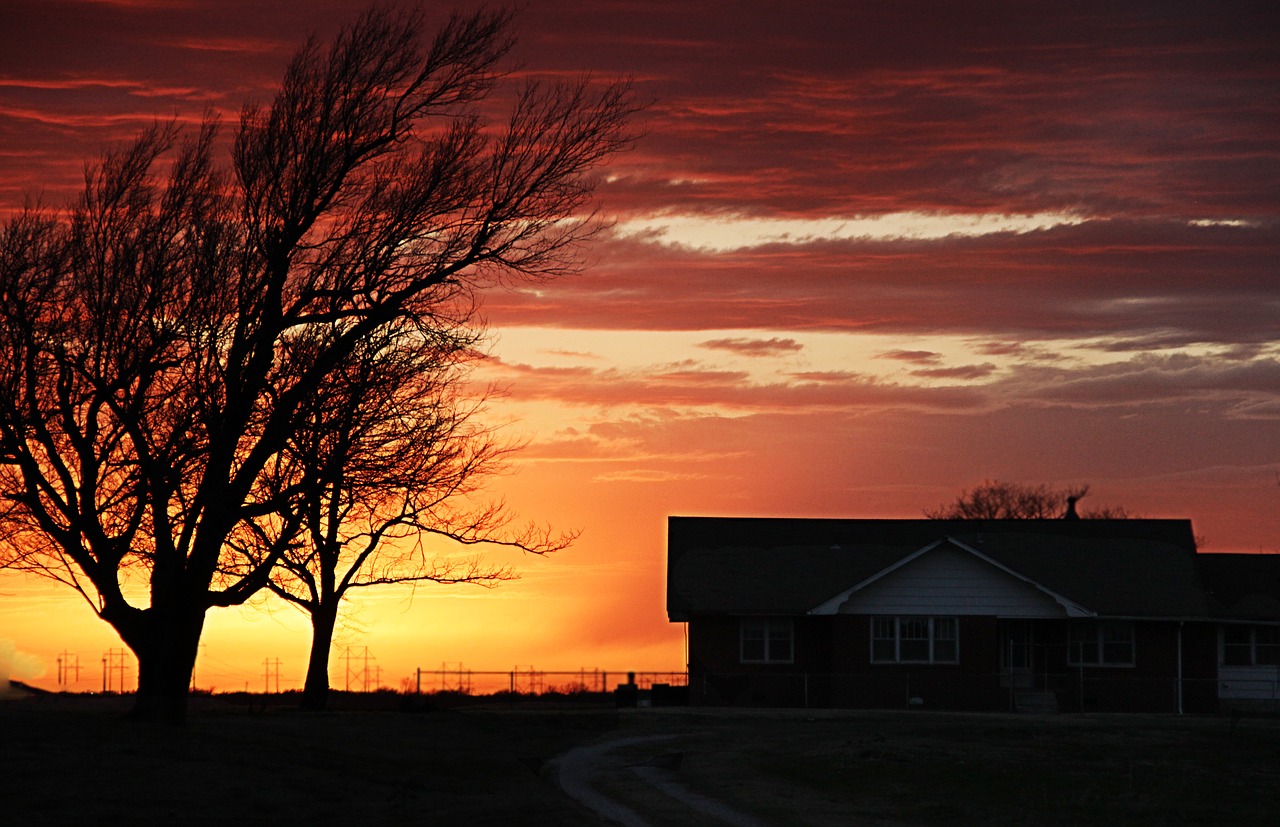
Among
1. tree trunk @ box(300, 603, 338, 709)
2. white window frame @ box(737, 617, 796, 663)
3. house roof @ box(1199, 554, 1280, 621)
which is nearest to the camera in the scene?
tree trunk @ box(300, 603, 338, 709)

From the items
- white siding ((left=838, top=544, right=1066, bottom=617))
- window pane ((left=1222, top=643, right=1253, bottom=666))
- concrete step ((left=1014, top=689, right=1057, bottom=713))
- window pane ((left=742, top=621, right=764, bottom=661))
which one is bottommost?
concrete step ((left=1014, top=689, right=1057, bottom=713))

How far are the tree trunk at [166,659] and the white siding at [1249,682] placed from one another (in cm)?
3680

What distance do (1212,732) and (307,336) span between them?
82.1 feet

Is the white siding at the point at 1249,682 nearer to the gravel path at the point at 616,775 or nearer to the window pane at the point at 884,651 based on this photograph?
the window pane at the point at 884,651

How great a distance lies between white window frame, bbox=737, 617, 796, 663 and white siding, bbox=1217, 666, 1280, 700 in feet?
48.1

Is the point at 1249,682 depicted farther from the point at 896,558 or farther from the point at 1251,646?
the point at 896,558

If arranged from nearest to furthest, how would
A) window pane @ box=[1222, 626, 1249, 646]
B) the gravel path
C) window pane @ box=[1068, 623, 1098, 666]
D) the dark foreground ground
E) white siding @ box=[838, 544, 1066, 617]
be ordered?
1. the dark foreground ground
2. the gravel path
3. white siding @ box=[838, 544, 1066, 617]
4. window pane @ box=[1068, 623, 1098, 666]
5. window pane @ box=[1222, 626, 1249, 646]

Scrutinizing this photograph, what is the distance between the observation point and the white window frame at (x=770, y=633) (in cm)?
5241

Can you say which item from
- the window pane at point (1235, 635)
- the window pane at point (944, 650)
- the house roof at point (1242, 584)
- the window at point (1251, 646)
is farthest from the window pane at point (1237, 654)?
the window pane at point (944, 650)

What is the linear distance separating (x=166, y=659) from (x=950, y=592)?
30155 mm

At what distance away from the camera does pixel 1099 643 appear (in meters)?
51.6

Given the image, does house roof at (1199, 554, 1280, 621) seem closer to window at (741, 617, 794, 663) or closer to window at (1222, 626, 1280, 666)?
window at (1222, 626, 1280, 666)

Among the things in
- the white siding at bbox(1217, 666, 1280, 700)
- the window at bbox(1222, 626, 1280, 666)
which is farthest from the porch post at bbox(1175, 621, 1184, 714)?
the window at bbox(1222, 626, 1280, 666)

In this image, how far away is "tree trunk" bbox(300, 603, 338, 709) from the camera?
147 feet
